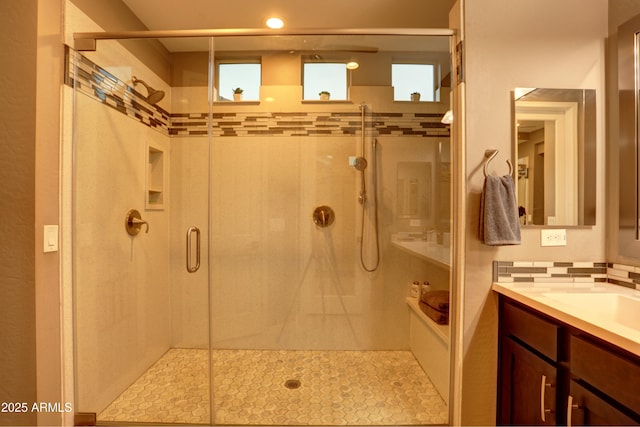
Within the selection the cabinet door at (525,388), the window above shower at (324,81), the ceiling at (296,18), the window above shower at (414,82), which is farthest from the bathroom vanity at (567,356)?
the window above shower at (324,81)

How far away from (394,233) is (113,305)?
6.61 ft

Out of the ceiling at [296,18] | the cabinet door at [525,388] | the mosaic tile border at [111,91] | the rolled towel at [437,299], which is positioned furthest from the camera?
the ceiling at [296,18]

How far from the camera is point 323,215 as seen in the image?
217 cm

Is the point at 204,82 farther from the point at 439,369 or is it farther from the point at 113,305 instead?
the point at 439,369

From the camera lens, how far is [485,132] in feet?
4.66

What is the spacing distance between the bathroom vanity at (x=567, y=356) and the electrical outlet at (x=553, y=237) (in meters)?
0.22

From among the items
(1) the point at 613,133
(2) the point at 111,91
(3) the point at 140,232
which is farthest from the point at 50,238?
(1) the point at 613,133

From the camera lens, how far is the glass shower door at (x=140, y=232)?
1.57m

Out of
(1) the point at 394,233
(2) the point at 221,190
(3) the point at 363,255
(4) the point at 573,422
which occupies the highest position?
(2) the point at 221,190

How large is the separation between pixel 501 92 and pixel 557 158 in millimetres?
468

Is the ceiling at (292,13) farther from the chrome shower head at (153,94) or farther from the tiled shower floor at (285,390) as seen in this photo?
the tiled shower floor at (285,390)

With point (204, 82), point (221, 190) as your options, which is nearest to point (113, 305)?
point (221, 190)

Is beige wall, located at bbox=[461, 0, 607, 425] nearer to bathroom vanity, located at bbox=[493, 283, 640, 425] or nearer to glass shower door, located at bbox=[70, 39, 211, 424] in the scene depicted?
bathroom vanity, located at bbox=[493, 283, 640, 425]

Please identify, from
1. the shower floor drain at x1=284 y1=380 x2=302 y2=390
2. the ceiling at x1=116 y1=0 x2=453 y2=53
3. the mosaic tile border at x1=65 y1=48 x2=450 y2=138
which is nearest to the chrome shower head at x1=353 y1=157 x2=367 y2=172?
the mosaic tile border at x1=65 y1=48 x2=450 y2=138
